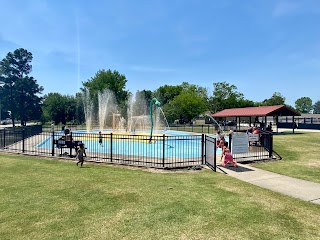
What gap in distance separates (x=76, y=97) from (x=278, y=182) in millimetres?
74239

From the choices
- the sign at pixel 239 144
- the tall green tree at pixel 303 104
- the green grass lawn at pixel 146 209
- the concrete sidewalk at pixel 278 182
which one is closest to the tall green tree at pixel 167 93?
the sign at pixel 239 144

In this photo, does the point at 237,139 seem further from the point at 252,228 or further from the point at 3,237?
the point at 3,237

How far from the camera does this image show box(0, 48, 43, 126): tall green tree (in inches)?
2441

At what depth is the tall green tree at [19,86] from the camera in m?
62.0

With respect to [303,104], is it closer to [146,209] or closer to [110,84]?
[110,84]

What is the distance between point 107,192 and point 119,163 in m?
4.53

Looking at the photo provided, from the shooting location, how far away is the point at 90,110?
71438 mm

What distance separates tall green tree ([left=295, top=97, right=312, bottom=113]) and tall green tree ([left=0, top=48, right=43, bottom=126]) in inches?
6047

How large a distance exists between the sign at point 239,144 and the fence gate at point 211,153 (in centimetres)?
175

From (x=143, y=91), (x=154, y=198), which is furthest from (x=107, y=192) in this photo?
(x=143, y=91)

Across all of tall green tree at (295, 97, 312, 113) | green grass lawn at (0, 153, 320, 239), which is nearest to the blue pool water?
green grass lawn at (0, 153, 320, 239)

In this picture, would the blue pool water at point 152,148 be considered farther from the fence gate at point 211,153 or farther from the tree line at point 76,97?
the tree line at point 76,97

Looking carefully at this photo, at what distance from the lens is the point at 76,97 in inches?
3007

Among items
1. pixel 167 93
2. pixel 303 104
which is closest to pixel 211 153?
pixel 167 93
